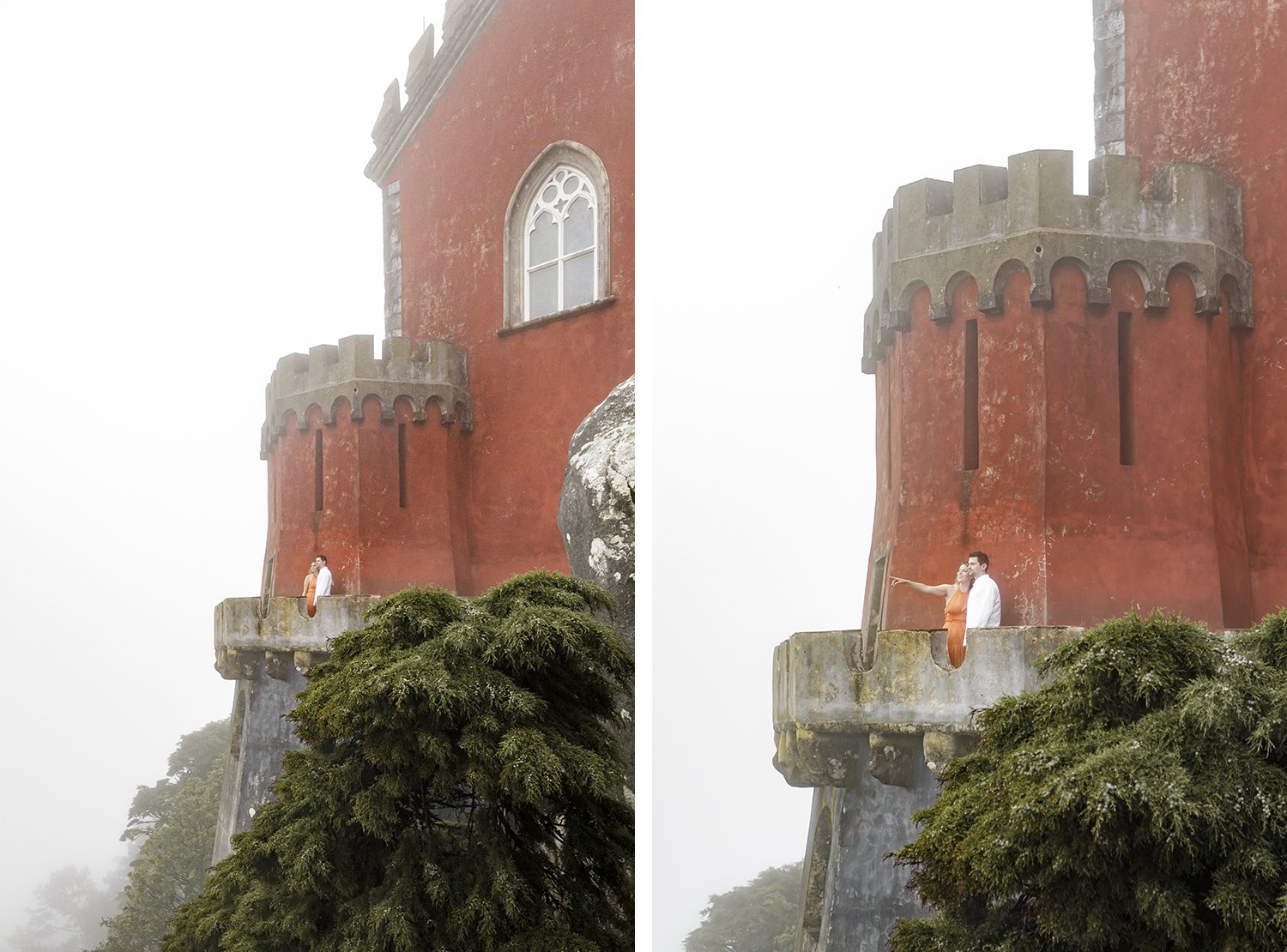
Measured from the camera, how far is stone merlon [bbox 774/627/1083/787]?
5.84 meters

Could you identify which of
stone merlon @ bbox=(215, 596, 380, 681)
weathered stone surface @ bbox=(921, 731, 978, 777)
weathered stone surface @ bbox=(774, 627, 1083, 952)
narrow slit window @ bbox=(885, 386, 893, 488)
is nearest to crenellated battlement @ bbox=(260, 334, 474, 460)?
stone merlon @ bbox=(215, 596, 380, 681)

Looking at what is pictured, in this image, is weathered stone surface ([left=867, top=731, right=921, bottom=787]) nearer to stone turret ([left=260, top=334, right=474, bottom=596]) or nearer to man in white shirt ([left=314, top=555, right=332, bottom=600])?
stone turret ([left=260, top=334, right=474, bottom=596])

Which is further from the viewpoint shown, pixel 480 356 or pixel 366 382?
pixel 480 356

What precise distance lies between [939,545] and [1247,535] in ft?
A: 3.93

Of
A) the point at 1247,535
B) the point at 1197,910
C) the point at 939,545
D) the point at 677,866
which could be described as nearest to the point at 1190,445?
the point at 1247,535

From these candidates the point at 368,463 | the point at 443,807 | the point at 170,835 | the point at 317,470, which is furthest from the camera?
the point at 368,463

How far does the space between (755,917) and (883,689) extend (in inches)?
54.7

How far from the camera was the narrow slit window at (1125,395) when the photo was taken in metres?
6.00

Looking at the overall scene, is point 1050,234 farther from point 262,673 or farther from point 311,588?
point 262,673

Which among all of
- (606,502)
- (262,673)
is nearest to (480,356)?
(606,502)

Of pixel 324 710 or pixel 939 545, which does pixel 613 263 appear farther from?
pixel 324 710

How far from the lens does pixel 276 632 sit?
716 cm

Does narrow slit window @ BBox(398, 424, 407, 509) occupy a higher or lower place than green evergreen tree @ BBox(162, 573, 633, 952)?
higher

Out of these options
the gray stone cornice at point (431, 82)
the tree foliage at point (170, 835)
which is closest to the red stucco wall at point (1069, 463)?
the gray stone cornice at point (431, 82)
